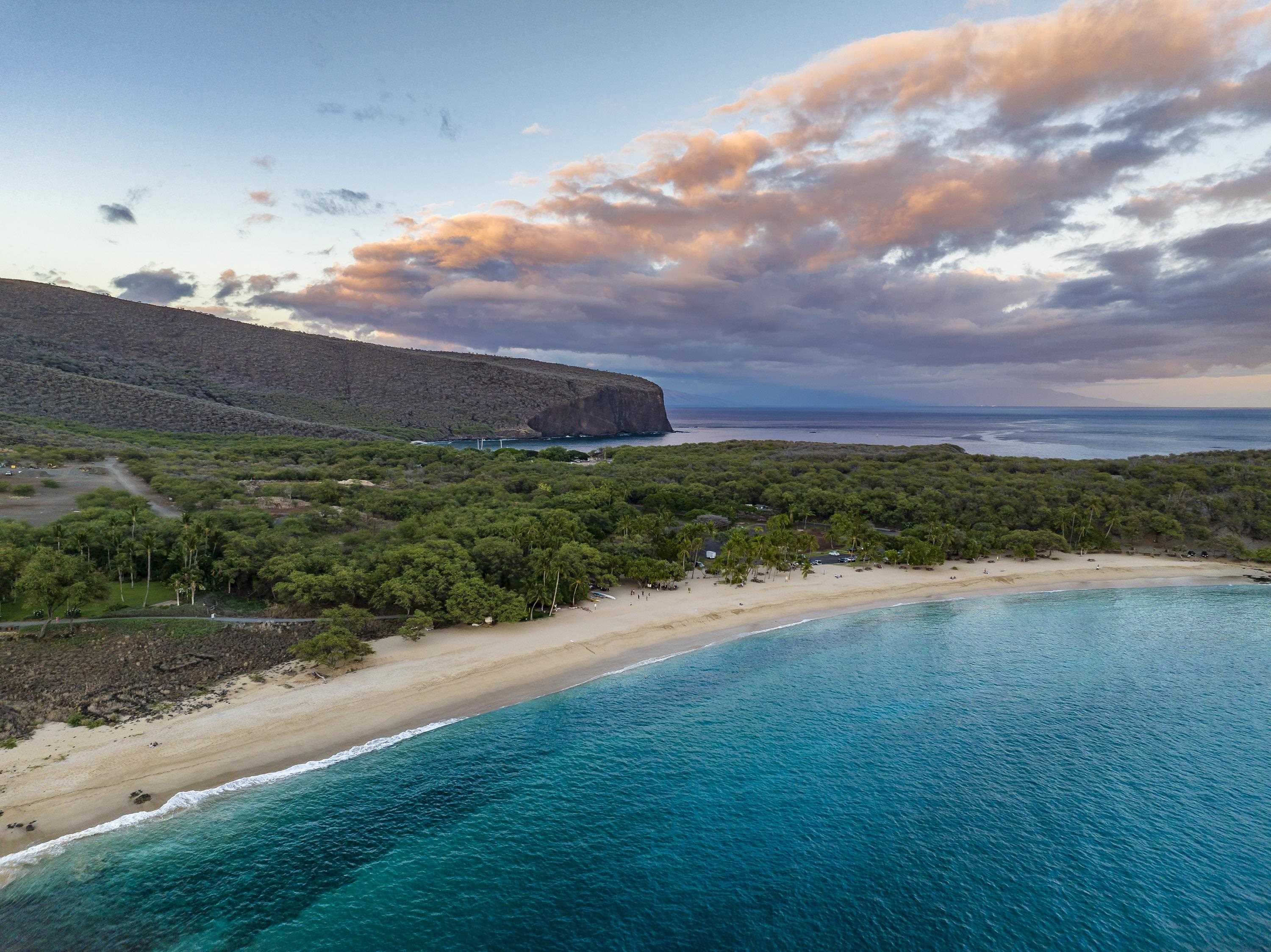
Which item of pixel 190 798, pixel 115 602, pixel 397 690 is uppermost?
pixel 115 602

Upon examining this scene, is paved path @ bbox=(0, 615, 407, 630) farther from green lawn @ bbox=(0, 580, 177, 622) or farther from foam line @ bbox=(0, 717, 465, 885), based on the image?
foam line @ bbox=(0, 717, 465, 885)

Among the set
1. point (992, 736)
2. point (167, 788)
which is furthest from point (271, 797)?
point (992, 736)

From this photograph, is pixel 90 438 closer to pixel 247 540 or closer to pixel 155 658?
pixel 247 540

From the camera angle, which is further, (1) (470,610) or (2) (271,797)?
(1) (470,610)

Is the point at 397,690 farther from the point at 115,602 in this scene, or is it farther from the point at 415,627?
the point at 115,602

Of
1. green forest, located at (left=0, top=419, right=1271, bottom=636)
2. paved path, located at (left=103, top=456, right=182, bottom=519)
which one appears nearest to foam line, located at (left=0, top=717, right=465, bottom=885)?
green forest, located at (left=0, top=419, right=1271, bottom=636)

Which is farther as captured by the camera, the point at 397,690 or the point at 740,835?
the point at 397,690

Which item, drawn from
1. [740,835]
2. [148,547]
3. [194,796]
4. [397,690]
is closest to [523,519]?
[397,690]
